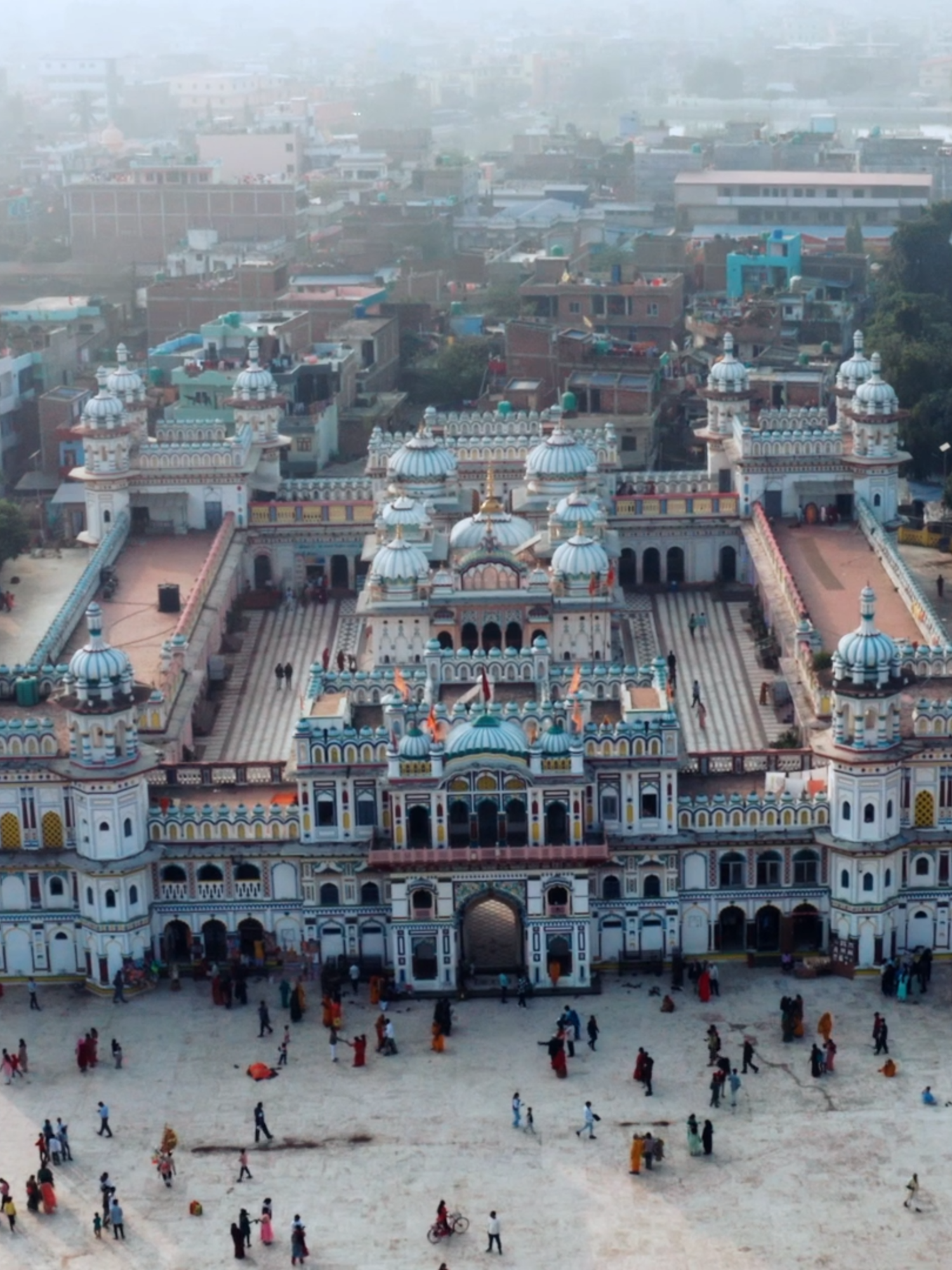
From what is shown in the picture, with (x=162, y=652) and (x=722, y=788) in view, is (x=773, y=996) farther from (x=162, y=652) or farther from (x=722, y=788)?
(x=162, y=652)

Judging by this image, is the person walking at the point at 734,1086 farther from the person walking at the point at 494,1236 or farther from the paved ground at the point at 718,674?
the paved ground at the point at 718,674

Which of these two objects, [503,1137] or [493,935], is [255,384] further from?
[503,1137]

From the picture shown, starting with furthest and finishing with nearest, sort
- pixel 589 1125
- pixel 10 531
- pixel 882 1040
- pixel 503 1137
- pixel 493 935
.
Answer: pixel 10 531 < pixel 493 935 < pixel 882 1040 < pixel 503 1137 < pixel 589 1125

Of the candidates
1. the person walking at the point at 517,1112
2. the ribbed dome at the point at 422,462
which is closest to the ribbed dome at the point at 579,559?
the ribbed dome at the point at 422,462

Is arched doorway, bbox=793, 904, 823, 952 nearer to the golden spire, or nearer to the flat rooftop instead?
the flat rooftop

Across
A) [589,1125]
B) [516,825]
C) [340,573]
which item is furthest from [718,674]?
[589,1125]

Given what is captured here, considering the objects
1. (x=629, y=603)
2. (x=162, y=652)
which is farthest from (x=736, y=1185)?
(x=629, y=603)
